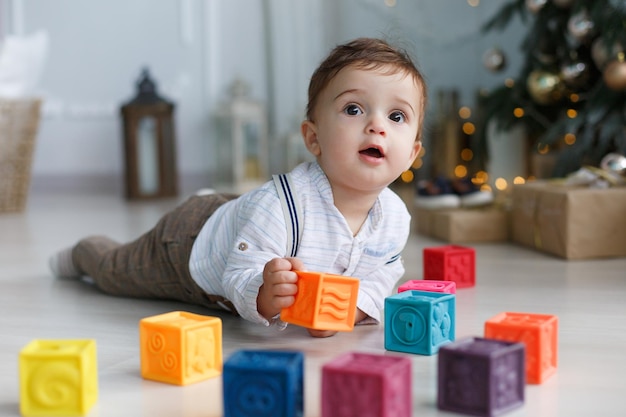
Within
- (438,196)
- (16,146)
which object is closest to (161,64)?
(16,146)

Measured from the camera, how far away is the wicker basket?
118 inches

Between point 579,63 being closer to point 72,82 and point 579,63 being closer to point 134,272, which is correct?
point 134,272

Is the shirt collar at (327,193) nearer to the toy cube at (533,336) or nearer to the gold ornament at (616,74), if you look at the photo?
the toy cube at (533,336)

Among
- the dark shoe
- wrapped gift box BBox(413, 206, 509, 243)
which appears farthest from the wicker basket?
wrapped gift box BBox(413, 206, 509, 243)

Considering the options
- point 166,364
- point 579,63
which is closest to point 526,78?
point 579,63

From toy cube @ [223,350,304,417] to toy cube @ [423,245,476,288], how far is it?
778 mm

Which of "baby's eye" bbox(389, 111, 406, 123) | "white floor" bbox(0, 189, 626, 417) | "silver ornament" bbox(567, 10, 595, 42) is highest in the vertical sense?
"silver ornament" bbox(567, 10, 595, 42)

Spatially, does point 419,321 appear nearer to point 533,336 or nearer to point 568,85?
point 533,336

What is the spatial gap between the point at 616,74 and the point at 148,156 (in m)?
2.04

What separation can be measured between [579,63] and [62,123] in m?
2.35

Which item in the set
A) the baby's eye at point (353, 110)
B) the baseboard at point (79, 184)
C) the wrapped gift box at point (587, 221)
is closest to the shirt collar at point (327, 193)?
the baby's eye at point (353, 110)

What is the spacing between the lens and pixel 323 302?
1016 mm

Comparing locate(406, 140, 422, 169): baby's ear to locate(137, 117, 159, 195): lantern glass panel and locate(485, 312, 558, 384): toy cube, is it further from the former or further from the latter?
locate(137, 117, 159, 195): lantern glass panel

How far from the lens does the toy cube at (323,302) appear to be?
100cm
